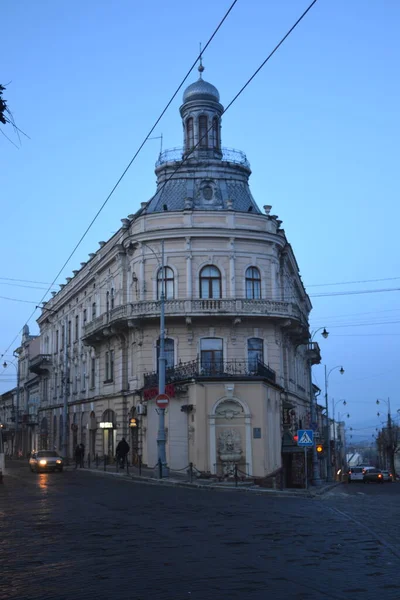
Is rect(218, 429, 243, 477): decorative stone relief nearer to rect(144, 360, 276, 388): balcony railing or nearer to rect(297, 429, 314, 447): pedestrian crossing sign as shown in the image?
rect(144, 360, 276, 388): balcony railing

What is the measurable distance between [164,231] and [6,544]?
30.8m

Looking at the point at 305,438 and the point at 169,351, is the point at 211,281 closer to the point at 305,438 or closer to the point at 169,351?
the point at 169,351

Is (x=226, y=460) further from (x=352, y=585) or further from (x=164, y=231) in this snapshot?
(x=352, y=585)

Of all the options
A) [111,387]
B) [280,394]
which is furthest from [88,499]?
Result: [111,387]

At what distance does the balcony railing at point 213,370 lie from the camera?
3775 centimetres

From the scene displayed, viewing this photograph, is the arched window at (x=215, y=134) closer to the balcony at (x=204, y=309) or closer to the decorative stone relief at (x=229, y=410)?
the balcony at (x=204, y=309)

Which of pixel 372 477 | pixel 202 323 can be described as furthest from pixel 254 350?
pixel 372 477

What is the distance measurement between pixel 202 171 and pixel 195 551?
3727 cm

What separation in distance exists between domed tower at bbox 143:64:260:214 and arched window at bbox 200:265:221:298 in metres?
3.71

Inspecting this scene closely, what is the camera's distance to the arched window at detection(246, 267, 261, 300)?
42875 millimetres

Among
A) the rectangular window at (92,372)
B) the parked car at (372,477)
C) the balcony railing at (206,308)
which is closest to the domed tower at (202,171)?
the balcony railing at (206,308)

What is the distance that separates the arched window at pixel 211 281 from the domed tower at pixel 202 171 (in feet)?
12.2

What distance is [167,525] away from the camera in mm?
14594

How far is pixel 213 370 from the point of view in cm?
3900
